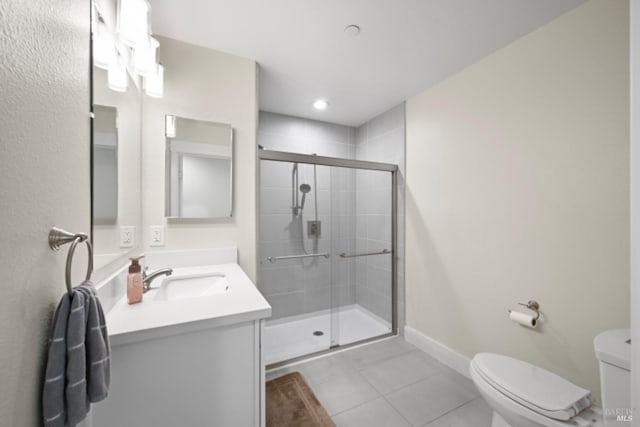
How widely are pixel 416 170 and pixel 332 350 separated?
1816mm

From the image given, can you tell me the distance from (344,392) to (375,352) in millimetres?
602

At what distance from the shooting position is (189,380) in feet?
2.94

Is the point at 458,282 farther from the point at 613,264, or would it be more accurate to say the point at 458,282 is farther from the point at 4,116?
the point at 4,116

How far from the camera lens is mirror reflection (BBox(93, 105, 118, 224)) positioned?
0.91 meters

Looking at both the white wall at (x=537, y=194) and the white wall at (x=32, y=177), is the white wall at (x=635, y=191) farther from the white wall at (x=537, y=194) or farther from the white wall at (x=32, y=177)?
the white wall at (x=32, y=177)

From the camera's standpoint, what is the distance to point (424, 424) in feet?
4.85

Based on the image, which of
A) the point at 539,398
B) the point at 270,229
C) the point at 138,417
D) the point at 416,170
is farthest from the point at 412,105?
the point at 138,417

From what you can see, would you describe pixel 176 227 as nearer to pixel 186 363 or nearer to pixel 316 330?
pixel 186 363

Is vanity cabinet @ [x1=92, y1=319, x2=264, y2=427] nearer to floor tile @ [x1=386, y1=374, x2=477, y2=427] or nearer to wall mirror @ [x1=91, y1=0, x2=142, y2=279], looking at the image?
wall mirror @ [x1=91, y1=0, x2=142, y2=279]

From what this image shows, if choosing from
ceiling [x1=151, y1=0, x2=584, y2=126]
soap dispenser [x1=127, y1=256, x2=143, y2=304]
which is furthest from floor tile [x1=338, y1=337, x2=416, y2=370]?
ceiling [x1=151, y1=0, x2=584, y2=126]

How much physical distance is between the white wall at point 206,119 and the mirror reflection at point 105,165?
0.54m

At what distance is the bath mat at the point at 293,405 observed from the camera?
1.46 metres

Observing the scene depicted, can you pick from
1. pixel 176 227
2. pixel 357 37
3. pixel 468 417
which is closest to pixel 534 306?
Result: pixel 468 417

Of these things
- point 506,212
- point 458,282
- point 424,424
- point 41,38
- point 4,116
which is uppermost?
point 41,38
